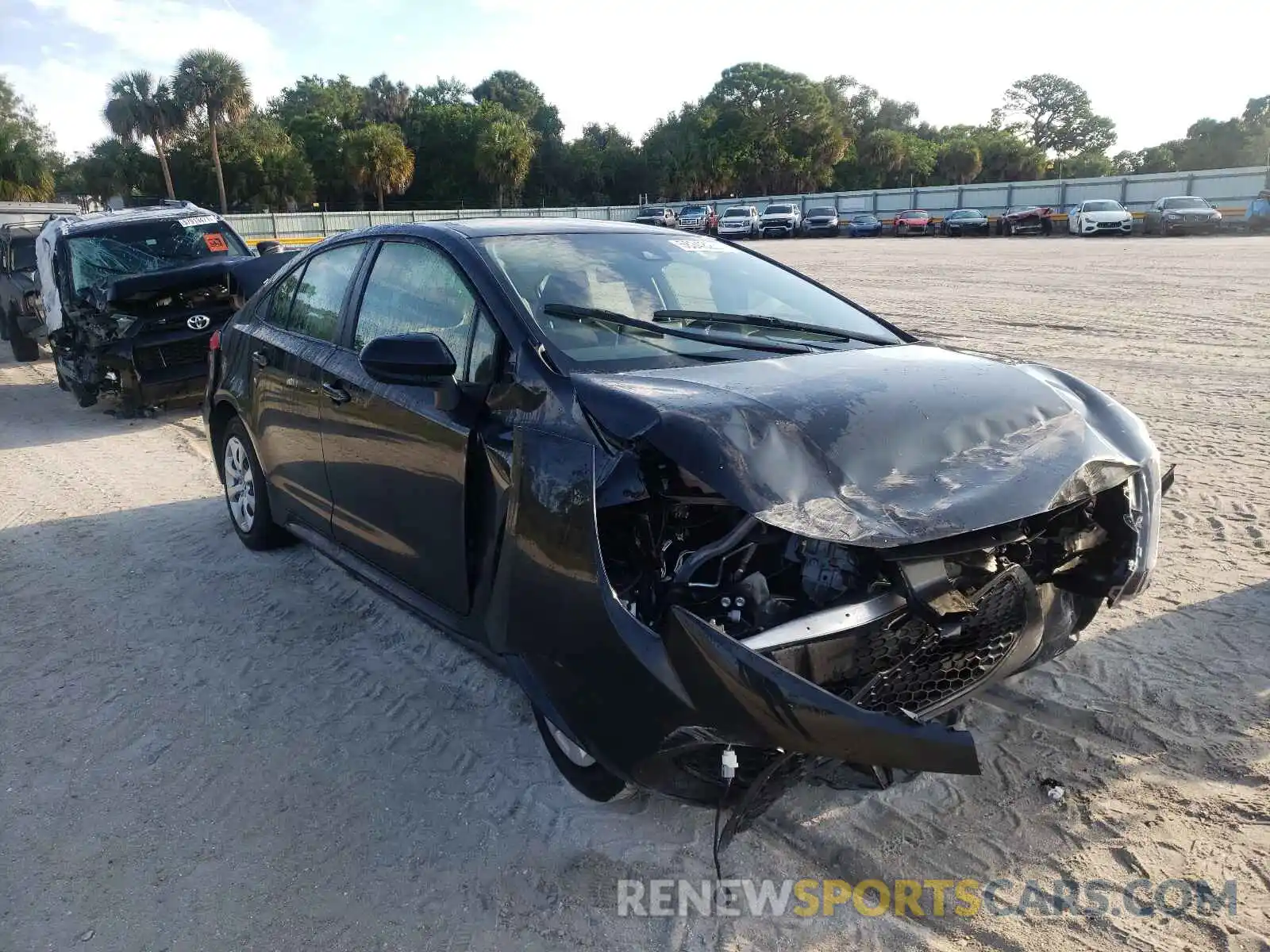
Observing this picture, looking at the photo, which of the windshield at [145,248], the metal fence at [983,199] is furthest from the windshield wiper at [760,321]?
the metal fence at [983,199]

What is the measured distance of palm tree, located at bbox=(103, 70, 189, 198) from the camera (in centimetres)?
5250

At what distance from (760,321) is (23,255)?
14.5 m

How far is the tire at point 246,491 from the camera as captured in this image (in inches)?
209

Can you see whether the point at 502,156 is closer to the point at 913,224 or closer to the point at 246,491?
the point at 913,224

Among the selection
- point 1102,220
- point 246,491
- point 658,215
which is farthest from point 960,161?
point 246,491

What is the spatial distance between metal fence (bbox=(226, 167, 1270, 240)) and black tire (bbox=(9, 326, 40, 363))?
62.9 feet

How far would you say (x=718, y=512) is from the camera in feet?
9.16

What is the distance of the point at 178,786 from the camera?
11.1 feet

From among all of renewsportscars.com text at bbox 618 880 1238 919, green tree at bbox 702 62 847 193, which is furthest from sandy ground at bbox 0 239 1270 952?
green tree at bbox 702 62 847 193

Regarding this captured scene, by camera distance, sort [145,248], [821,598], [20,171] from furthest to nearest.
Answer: [20,171]
[145,248]
[821,598]

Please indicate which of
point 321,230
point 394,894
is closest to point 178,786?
point 394,894

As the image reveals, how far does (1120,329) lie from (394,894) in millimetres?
12094

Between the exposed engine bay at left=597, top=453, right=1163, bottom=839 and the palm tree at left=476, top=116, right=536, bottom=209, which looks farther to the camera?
the palm tree at left=476, top=116, right=536, bottom=209

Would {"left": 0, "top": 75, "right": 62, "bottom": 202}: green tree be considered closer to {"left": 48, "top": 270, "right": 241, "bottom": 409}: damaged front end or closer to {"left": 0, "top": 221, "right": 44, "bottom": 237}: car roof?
{"left": 0, "top": 221, "right": 44, "bottom": 237}: car roof
